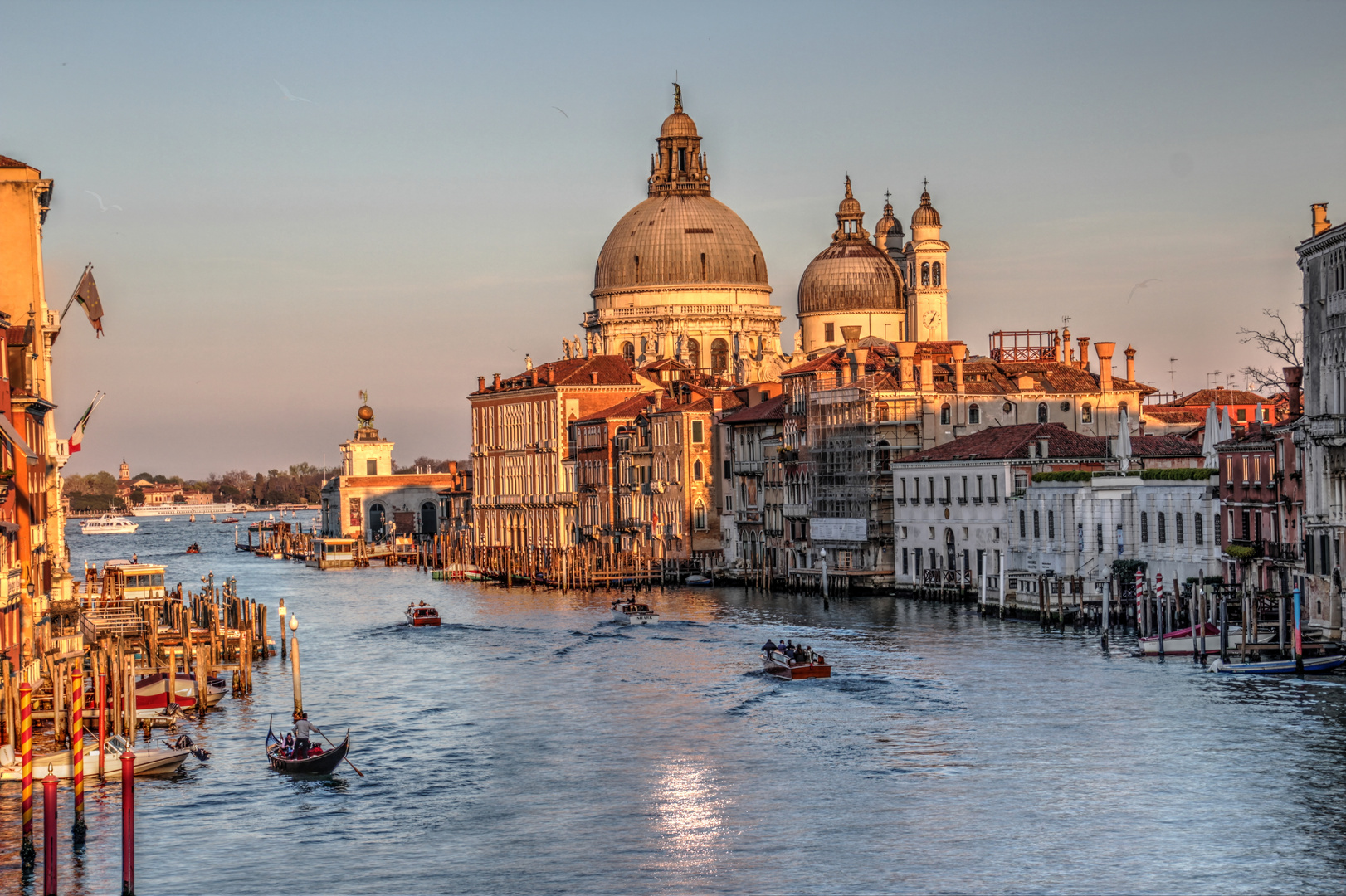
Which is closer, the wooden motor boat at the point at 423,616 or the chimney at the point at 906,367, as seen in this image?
the wooden motor boat at the point at 423,616

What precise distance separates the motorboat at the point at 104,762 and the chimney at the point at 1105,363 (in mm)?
50253

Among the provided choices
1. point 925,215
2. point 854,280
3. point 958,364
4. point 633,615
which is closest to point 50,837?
point 633,615

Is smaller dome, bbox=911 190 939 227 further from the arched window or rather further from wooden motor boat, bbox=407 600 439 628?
wooden motor boat, bbox=407 600 439 628

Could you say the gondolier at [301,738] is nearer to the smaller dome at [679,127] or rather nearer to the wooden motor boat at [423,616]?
the wooden motor boat at [423,616]

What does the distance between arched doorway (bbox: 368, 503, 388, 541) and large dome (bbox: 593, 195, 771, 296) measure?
30.1 m

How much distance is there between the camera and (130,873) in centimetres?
2855

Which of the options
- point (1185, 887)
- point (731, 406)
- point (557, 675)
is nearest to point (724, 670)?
point (557, 675)

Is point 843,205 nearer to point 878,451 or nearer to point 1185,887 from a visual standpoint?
point 878,451

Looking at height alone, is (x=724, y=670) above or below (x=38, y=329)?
below

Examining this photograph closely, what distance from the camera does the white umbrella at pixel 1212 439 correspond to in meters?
57.6

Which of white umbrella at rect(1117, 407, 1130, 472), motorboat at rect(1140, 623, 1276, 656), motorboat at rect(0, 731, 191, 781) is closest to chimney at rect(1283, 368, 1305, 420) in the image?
motorboat at rect(1140, 623, 1276, 656)

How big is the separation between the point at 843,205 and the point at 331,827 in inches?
3593

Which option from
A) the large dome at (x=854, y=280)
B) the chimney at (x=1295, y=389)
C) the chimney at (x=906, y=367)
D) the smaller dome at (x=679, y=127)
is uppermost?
the smaller dome at (x=679, y=127)

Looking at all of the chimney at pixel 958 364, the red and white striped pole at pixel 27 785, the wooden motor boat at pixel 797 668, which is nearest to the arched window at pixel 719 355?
the chimney at pixel 958 364
